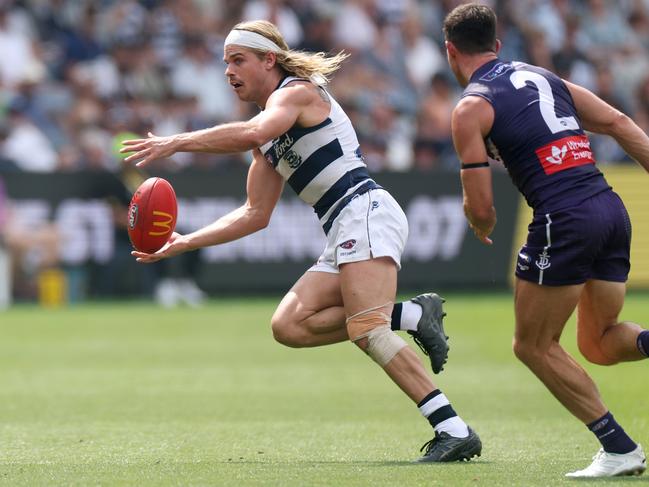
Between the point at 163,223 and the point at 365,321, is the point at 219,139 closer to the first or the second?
the point at 163,223

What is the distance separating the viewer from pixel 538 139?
262 inches

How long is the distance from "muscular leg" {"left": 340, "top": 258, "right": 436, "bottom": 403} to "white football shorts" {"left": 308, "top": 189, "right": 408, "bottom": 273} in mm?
58

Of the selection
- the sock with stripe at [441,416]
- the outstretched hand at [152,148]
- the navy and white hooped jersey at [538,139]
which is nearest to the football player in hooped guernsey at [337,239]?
the sock with stripe at [441,416]

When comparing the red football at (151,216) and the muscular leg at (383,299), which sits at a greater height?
the red football at (151,216)

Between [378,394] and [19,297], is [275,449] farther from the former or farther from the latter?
[19,297]

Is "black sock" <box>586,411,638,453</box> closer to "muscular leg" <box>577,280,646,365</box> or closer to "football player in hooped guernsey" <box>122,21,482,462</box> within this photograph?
"muscular leg" <box>577,280,646,365</box>

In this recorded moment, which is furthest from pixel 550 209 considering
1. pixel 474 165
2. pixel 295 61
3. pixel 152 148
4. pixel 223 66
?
pixel 223 66

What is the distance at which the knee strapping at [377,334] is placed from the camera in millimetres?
7273

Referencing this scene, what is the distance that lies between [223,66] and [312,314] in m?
15.2

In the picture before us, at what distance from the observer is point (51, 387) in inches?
450

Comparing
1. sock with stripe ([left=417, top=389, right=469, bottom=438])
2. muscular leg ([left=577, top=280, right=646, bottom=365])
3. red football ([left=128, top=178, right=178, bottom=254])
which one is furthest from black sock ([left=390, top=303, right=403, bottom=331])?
red football ([left=128, top=178, right=178, bottom=254])

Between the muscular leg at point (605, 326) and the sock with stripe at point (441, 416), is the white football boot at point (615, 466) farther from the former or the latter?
the sock with stripe at point (441, 416)

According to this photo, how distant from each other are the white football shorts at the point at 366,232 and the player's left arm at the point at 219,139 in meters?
0.68

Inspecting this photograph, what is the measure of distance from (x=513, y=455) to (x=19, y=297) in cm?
1372
